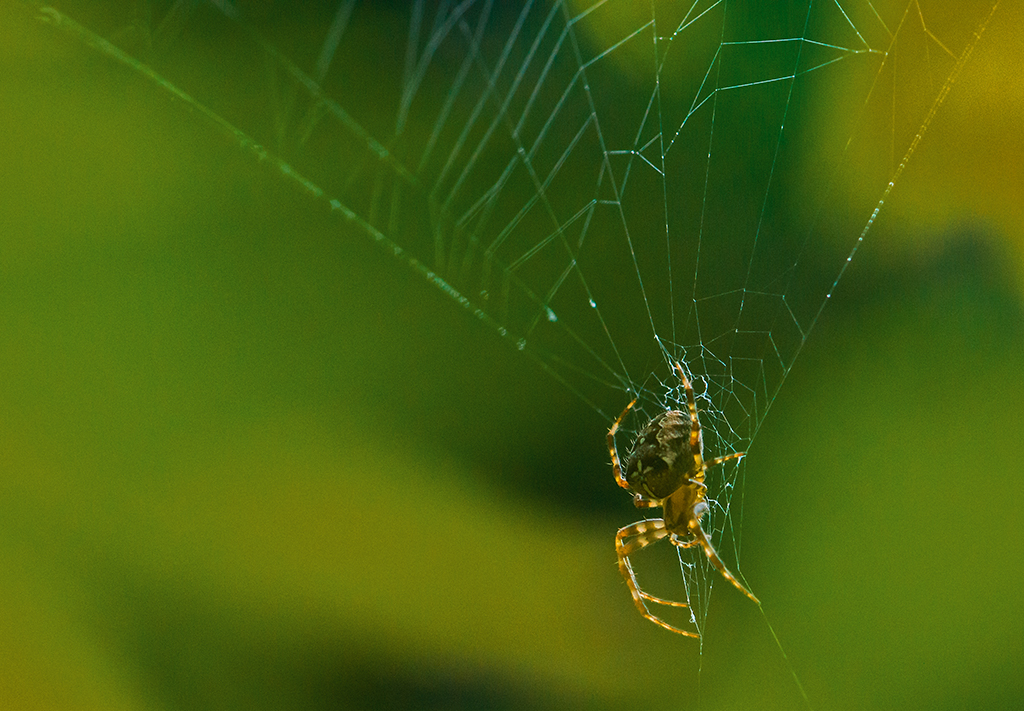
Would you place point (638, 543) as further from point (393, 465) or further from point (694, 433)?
point (393, 465)

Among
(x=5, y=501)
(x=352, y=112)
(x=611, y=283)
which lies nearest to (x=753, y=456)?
(x=611, y=283)

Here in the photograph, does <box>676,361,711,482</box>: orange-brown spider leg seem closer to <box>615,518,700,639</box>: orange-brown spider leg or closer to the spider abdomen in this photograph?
the spider abdomen

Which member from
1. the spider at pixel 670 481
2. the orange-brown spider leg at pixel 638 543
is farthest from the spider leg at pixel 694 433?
the orange-brown spider leg at pixel 638 543

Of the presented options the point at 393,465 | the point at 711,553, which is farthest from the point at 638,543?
the point at 393,465

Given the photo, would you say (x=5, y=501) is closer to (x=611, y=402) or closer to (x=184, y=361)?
(x=184, y=361)

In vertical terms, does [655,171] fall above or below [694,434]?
above

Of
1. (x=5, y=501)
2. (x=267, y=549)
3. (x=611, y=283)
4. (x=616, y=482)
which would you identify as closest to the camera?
(x=5, y=501)
